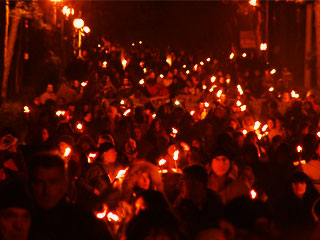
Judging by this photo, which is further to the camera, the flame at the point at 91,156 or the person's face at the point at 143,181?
the flame at the point at 91,156

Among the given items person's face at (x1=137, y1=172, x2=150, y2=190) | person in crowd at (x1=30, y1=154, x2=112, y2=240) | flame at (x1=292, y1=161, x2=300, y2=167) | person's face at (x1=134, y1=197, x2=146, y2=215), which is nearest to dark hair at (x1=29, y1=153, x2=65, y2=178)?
person in crowd at (x1=30, y1=154, x2=112, y2=240)

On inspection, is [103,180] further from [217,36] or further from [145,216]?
[217,36]

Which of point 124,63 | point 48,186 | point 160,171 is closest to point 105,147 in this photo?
point 160,171

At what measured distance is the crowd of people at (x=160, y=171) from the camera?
3443mm

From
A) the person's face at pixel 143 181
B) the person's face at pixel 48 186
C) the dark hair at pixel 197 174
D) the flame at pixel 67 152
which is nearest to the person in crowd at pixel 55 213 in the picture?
the person's face at pixel 48 186

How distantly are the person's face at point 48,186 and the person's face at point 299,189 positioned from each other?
3173 mm

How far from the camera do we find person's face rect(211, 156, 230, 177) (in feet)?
20.0

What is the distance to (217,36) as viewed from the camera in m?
42.2

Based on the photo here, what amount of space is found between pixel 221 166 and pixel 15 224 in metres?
3.26

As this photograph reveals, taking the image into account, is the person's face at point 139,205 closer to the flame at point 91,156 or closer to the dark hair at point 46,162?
the dark hair at point 46,162

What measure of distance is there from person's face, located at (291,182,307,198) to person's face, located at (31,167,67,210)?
3173 mm

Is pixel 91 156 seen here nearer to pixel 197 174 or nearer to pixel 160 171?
pixel 160 171

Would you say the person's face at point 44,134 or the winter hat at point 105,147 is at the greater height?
the winter hat at point 105,147

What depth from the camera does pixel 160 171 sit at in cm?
727
